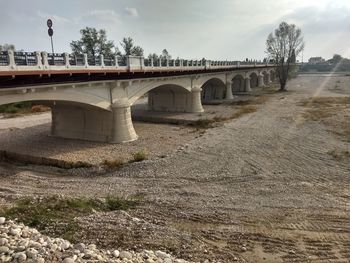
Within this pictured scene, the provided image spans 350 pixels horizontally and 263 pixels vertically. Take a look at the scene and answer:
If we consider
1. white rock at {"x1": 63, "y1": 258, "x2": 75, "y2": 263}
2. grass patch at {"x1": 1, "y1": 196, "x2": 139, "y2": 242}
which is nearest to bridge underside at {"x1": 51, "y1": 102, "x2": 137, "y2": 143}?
grass patch at {"x1": 1, "y1": 196, "x2": 139, "y2": 242}

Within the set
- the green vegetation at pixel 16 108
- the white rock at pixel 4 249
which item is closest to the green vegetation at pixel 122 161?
the white rock at pixel 4 249

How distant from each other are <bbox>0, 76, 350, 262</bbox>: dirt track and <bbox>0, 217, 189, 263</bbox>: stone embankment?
887 mm

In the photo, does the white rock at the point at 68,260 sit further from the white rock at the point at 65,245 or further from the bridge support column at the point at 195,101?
the bridge support column at the point at 195,101

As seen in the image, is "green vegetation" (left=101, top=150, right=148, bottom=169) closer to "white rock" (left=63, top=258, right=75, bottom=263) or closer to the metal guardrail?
the metal guardrail

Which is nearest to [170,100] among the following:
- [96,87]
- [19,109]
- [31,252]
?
[96,87]

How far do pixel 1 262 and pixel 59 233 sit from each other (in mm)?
2982

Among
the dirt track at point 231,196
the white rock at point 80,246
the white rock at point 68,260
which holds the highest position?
the white rock at point 68,260

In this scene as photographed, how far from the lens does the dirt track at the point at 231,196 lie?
11.4 meters

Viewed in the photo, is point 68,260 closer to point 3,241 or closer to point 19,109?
point 3,241

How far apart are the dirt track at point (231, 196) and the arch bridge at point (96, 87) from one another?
5.93 metres

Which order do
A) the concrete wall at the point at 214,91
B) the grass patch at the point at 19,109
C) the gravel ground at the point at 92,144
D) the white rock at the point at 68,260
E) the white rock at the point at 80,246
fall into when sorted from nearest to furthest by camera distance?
the white rock at the point at 68,260 → the white rock at the point at 80,246 → the gravel ground at the point at 92,144 → the grass patch at the point at 19,109 → the concrete wall at the point at 214,91

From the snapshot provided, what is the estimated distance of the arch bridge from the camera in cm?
1775

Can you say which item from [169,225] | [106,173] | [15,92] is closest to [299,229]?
[169,225]

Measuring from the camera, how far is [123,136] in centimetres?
2798
